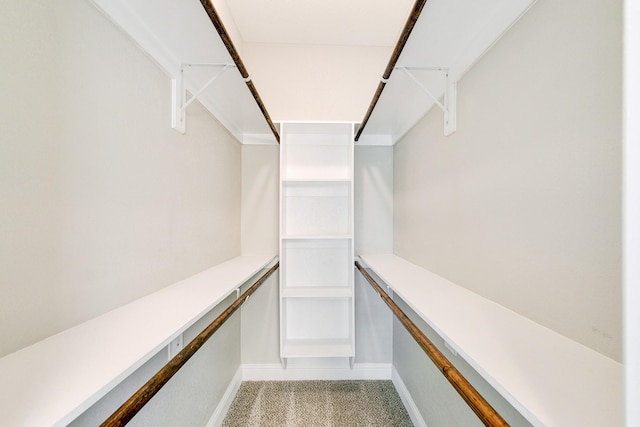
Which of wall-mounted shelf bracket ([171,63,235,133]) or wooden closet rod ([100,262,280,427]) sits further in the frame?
wall-mounted shelf bracket ([171,63,235,133])

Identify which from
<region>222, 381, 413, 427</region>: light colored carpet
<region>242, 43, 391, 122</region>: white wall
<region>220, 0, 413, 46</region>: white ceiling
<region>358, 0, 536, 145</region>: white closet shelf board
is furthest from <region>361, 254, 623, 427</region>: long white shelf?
<region>220, 0, 413, 46</region>: white ceiling

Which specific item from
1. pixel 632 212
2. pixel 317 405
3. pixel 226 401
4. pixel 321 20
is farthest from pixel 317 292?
pixel 321 20

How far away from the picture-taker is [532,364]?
52 cm

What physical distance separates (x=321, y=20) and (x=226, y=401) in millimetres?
2537

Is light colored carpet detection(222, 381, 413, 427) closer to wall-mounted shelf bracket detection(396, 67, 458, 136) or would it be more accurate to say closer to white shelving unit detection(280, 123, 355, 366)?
white shelving unit detection(280, 123, 355, 366)

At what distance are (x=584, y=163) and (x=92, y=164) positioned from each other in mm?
1127

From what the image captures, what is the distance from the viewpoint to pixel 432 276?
126cm

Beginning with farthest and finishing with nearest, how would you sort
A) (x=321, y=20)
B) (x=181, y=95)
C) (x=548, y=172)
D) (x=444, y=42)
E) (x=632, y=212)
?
(x=321, y=20), (x=181, y=95), (x=444, y=42), (x=548, y=172), (x=632, y=212)

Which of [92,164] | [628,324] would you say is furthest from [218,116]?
[628,324]

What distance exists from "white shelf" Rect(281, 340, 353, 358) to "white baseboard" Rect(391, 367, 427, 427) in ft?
1.39

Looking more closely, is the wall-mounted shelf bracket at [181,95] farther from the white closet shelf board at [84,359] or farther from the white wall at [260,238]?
the white wall at [260,238]

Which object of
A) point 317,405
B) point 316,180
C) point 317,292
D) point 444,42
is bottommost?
point 317,405

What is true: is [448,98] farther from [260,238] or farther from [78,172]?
[260,238]

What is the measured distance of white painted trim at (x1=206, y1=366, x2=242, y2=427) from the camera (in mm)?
1540
